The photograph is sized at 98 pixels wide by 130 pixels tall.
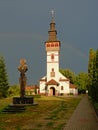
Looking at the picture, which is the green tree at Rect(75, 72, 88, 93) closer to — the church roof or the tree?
the church roof

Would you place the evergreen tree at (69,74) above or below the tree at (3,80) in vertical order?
above

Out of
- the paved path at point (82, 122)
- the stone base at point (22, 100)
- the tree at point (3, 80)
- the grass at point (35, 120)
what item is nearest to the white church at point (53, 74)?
the tree at point (3, 80)

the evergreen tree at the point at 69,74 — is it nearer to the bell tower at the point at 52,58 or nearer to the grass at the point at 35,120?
the bell tower at the point at 52,58

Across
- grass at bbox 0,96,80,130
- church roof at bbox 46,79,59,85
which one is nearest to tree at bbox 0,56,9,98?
church roof at bbox 46,79,59,85

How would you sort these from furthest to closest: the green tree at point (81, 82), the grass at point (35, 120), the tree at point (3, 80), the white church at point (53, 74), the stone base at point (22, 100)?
the green tree at point (81, 82) → the white church at point (53, 74) → the tree at point (3, 80) → the stone base at point (22, 100) → the grass at point (35, 120)

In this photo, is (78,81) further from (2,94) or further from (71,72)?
(2,94)

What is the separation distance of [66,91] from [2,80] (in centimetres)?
2369

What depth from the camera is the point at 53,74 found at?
243 ft

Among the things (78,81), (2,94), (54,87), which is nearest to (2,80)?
(2,94)

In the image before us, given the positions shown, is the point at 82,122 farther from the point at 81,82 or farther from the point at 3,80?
the point at 81,82

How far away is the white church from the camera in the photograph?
74.0 metres

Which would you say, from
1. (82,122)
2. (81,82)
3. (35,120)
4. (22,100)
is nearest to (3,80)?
(22,100)

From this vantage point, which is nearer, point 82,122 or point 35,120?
point 82,122

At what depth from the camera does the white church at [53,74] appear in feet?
243
